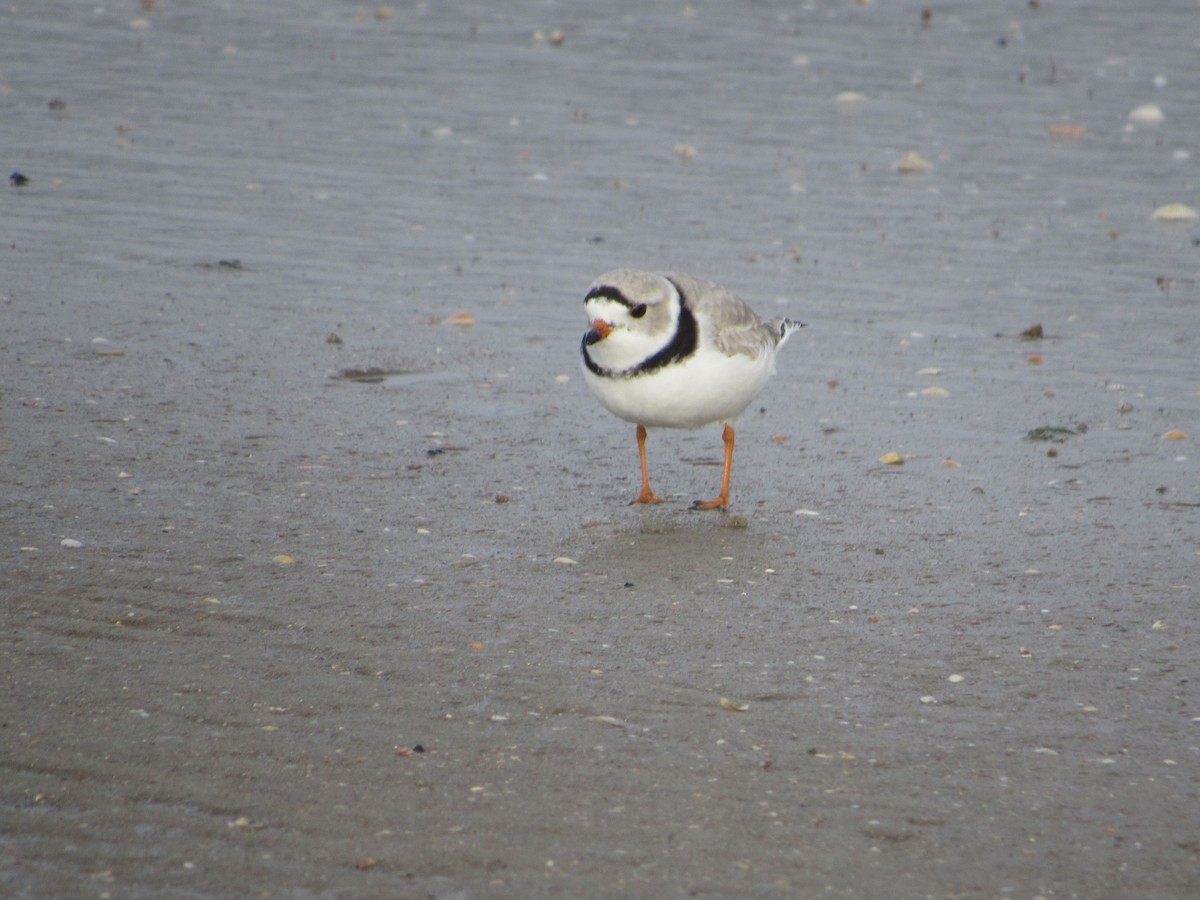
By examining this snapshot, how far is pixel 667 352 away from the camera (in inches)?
246

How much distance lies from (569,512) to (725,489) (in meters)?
0.67

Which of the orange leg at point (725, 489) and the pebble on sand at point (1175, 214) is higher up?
the pebble on sand at point (1175, 214)

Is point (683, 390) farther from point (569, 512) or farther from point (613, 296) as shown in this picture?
point (569, 512)

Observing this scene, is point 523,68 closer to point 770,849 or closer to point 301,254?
point 301,254

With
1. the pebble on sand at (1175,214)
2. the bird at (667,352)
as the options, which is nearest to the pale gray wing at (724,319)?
the bird at (667,352)

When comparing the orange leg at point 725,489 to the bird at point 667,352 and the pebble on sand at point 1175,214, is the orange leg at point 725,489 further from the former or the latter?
the pebble on sand at point 1175,214

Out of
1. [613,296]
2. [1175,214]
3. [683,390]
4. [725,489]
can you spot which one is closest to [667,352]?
[683,390]

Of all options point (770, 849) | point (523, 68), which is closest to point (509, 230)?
point (523, 68)

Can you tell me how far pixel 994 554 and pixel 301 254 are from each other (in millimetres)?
5520

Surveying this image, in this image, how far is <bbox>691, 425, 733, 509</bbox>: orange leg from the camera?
6.49 meters

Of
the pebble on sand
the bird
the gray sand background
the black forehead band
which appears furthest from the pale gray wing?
the pebble on sand

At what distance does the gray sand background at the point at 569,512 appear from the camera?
3.88m

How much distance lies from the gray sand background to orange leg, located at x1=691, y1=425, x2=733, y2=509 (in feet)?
0.32

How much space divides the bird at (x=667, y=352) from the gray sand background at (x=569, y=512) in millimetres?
443
